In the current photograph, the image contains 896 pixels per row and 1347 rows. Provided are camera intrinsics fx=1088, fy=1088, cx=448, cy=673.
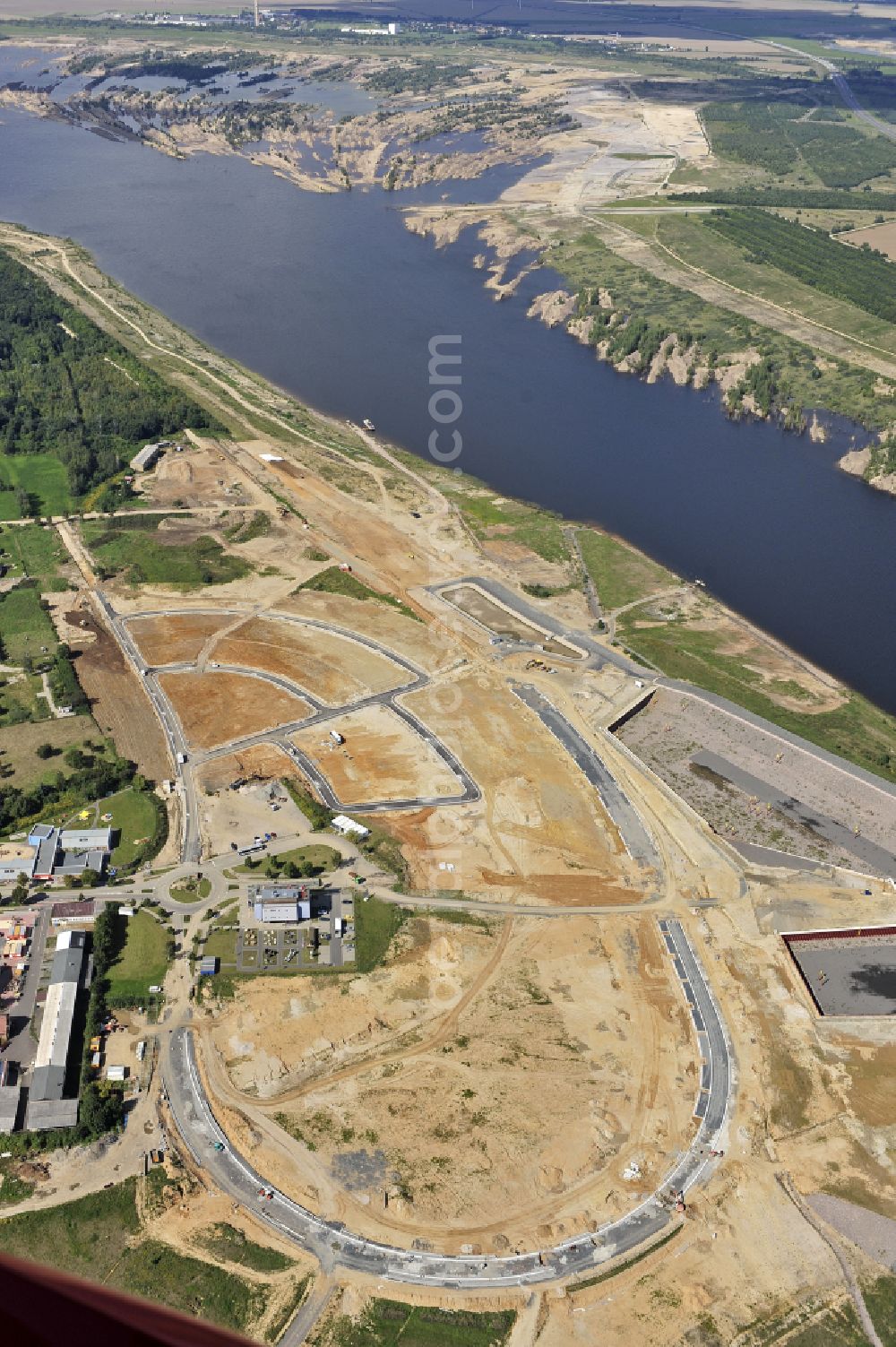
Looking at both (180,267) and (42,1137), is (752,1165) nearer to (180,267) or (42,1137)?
(42,1137)

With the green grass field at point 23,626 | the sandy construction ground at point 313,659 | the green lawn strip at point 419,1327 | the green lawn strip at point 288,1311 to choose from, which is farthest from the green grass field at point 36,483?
the green lawn strip at point 419,1327

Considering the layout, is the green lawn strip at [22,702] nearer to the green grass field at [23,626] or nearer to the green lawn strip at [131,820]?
the green grass field at [23,626]

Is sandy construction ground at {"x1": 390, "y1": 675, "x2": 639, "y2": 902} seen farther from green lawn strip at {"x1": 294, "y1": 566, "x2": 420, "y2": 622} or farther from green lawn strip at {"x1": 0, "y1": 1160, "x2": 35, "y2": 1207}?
green lawn strip at {"x1": 0, "y1": 1160, "x2": 35, "y2": 1207}

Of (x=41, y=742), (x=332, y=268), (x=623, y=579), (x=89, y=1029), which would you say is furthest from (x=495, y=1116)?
(x=332, y=268)

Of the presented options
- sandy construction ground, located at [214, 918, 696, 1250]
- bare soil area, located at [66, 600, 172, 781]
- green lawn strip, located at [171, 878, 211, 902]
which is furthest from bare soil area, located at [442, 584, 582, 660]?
green lawn strip, located at [171, 878, 211, 902]

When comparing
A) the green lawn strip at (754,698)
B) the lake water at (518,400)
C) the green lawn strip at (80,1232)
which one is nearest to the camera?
the green lawn strip at (80,1232)
